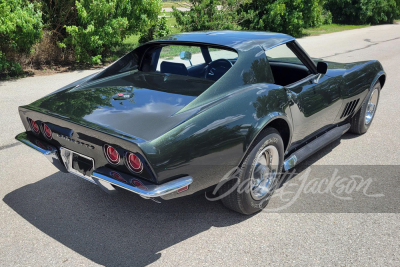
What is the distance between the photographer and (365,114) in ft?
16.5

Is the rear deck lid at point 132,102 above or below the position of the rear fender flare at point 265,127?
above

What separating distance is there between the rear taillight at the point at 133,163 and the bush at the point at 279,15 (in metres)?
12.7

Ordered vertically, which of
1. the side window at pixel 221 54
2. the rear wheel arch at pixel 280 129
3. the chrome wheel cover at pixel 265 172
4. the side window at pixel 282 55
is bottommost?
the chrome wheel cover at pixel 265 172

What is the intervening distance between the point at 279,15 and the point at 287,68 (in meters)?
11.9

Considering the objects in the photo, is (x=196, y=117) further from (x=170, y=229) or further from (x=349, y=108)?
(x=349, y=108)

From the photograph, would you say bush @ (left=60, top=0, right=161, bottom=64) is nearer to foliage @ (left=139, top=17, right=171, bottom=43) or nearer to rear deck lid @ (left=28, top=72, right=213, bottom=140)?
foliage @ (left=139, top=17, right=171, bottom=43)

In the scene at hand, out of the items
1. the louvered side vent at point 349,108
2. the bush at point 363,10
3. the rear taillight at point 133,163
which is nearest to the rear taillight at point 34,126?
the rear taillight at point 133,163

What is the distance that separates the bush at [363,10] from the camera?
2269cm

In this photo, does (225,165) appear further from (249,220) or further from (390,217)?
(390,217)

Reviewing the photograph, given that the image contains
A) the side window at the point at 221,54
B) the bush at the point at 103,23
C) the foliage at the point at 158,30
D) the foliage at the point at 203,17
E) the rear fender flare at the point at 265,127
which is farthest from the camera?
the foliage at the point at 203,17

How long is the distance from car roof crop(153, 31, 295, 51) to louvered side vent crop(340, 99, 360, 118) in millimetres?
1104

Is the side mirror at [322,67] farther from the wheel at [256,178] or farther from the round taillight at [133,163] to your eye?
the round taillight at [133,163]

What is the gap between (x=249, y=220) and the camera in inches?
130

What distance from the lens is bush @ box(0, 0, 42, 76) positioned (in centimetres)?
764
